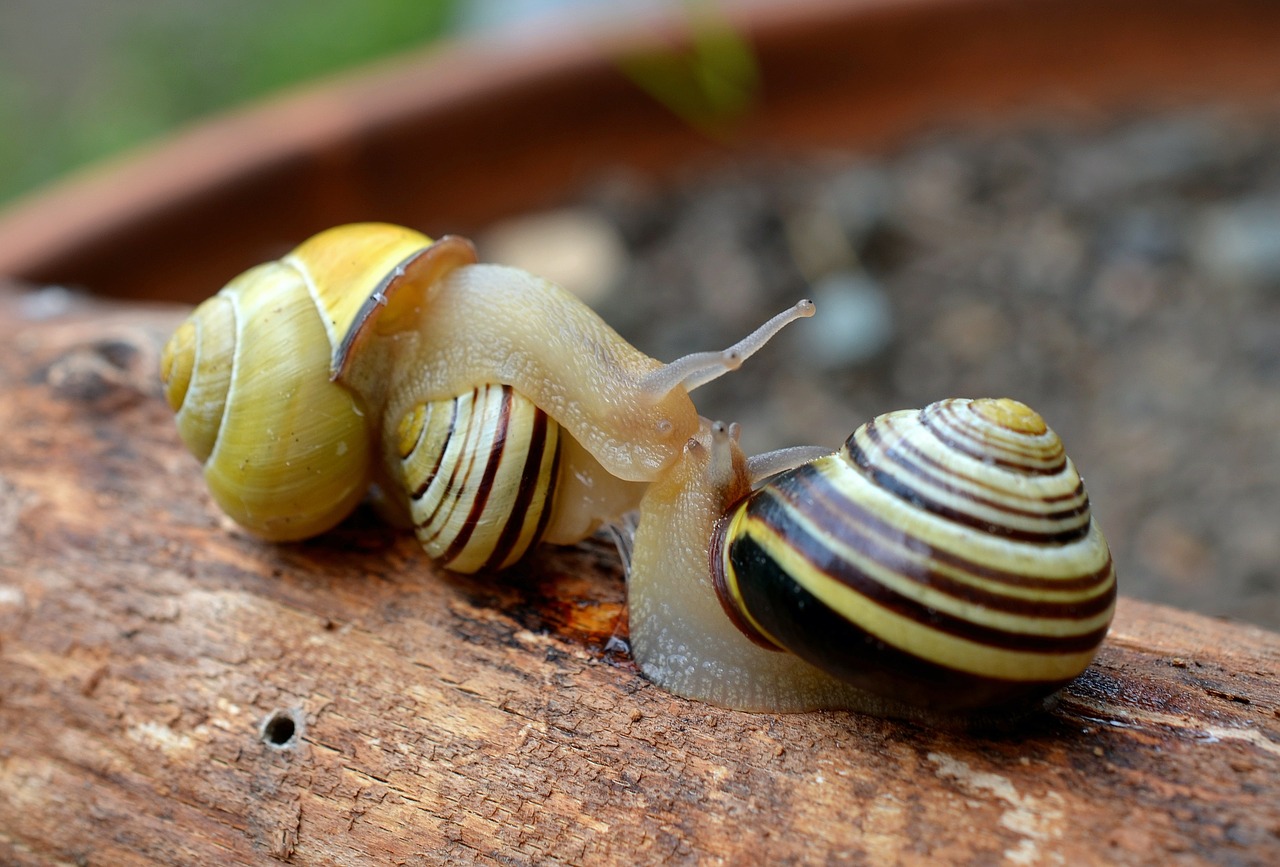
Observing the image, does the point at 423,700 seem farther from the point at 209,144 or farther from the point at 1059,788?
the point at 209,144

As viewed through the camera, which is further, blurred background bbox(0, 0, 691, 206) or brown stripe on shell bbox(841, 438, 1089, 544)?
blurred background bbox(0, 0, 691, 206)

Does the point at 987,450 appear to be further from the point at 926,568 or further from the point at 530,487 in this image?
the point at 530,487

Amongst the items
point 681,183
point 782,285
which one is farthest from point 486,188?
point 782,285

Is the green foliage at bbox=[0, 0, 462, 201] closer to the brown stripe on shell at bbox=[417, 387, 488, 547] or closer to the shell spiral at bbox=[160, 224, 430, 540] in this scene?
the shell spiral at bbox=[160, 224, 430, 540]

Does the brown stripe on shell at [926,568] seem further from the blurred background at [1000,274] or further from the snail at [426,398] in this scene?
the blurred background at [1000,274]

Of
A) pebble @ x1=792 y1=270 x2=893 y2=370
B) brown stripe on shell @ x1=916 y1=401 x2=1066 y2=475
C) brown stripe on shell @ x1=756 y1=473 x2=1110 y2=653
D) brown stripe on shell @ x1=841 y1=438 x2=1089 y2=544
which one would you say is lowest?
pebble @ x1=792 y1=270 x2=893 y2=370

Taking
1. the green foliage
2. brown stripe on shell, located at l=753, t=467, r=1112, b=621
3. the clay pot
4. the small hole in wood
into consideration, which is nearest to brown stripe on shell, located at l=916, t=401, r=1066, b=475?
A: brown stripe on shell, located at l=753, t=467, r=1112, b=621
